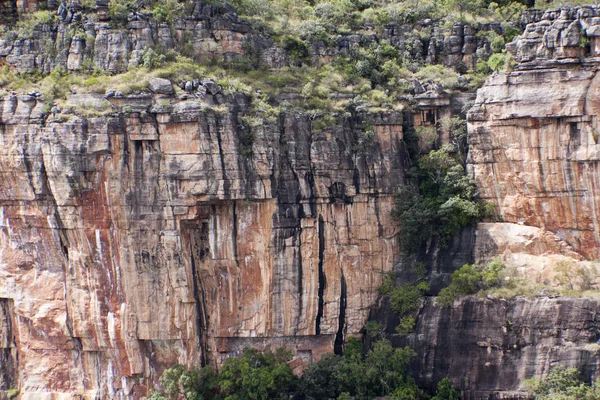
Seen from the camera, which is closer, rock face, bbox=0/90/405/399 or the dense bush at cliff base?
rock face, bbox=0/90/405/399

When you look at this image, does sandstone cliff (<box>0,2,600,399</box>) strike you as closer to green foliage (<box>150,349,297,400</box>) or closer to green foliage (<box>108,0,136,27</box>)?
green foliage (<box>108,0,136,27</box>)

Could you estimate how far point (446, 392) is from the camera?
28.2 metres

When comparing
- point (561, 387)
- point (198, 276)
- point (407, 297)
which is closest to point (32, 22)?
point (198, 276)

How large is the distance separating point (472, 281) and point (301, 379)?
7.43m

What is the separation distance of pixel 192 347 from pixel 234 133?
850 centimetres

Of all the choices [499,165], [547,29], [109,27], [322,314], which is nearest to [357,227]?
[322,314]

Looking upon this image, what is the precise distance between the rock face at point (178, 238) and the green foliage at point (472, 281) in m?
3.16

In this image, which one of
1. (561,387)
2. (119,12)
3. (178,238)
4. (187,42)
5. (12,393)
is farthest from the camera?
(12,393)

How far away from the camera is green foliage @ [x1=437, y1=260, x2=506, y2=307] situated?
28984mm

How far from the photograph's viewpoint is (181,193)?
28422 mm

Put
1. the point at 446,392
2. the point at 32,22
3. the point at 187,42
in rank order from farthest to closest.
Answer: the point at 32,22
the point at 187,42
the point at 446,392

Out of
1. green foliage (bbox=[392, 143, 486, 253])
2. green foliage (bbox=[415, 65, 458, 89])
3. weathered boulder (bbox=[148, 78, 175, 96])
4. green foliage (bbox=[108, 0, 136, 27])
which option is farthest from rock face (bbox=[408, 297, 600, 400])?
green foliage (bbox=[108, 0, 136, 27])

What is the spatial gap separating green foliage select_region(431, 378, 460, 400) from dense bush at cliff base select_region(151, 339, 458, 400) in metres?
0.17

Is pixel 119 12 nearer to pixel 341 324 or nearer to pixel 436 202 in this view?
pixel 436 202
